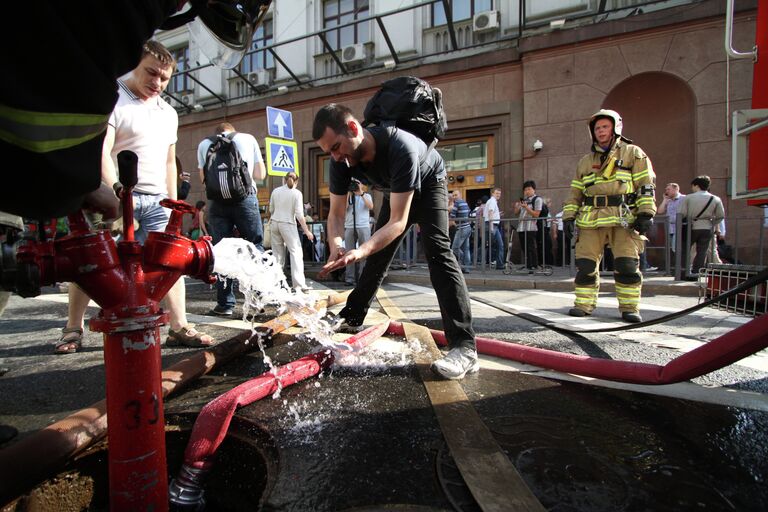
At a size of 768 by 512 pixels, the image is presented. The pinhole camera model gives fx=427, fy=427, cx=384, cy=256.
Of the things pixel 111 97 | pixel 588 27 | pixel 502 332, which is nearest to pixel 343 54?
pixel 588 27

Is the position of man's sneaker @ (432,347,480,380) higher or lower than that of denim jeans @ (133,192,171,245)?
lower

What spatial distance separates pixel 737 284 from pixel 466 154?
10.8 meters

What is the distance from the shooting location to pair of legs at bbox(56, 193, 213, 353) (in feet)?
9.61

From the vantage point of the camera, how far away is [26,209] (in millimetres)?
784

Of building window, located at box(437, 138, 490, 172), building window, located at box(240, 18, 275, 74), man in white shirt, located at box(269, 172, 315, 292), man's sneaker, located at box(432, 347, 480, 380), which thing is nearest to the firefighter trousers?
man's sneaker, located at box(432, 347, 480, 380)

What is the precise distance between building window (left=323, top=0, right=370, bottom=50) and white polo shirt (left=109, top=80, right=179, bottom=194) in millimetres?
12602

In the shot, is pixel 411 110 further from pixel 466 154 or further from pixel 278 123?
pixel 466 154

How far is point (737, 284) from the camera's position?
2.53 metres

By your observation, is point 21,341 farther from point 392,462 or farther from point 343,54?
point 343,54

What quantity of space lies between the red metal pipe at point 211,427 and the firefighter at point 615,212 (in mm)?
3444

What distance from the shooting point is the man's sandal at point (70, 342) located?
293 cm

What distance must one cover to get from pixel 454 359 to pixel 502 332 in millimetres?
1382

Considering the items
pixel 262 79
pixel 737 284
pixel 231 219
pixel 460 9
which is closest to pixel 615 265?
pixel 737 284

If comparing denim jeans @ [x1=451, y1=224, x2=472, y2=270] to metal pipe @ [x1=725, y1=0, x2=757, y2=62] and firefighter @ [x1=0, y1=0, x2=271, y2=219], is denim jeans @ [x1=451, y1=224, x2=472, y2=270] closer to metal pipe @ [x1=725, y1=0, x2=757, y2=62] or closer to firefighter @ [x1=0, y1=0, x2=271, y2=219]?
metal pipe @ [x1=725, y1=0, x2=757, y2=62]
